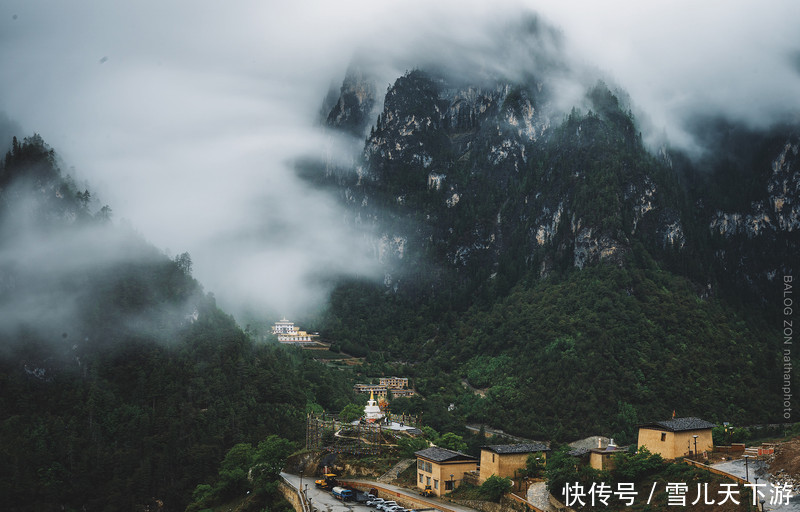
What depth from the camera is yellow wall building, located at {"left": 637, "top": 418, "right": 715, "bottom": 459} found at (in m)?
44.3

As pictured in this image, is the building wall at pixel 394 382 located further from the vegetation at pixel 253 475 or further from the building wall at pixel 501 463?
the building wall at pixel 501 463

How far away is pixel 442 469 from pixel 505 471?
4.58 metres

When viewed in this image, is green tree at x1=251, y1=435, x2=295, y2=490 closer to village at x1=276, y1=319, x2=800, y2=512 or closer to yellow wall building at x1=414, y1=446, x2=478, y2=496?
village at x1=276, y1=319, x2=800, y2=512

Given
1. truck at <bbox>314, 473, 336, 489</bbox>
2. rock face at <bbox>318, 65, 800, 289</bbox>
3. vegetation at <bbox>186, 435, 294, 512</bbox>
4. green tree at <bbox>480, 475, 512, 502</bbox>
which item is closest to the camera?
green tree at <bbox>480, 475, 512, 502</bbox>

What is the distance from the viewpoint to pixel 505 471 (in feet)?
158

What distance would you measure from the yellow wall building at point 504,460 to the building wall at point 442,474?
1.77 m

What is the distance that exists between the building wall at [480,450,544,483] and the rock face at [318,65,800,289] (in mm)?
95819

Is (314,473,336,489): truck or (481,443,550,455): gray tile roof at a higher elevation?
(481,443,550,455): gray tile roof

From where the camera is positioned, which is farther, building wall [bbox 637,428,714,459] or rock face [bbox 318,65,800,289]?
rock face [bbox 318,65,800,289]

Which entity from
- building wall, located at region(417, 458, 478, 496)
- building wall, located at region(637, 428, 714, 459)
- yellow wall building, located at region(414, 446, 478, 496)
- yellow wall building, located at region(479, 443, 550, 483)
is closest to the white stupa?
yellow wall building, located at region(414, 446, 478, 496)

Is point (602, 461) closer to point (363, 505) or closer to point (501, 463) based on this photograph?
point (501, 463)

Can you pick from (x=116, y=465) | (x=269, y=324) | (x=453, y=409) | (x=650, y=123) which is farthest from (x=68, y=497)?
(x=650, y=123)

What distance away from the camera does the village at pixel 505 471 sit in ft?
127

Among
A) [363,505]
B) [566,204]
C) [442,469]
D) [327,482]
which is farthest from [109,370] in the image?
[566,204]
